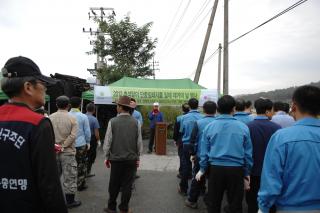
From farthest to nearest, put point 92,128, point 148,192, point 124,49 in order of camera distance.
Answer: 1. point 124,49
2. point 92,128
3. point 148,192

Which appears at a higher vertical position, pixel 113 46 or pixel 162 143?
pixel 113 46

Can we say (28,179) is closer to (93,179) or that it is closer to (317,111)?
(317,111)

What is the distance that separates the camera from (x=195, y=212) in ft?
21.1

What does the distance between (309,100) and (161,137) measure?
34.5ft

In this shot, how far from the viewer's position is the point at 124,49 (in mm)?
24156

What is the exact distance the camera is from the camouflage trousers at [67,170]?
20.8ft

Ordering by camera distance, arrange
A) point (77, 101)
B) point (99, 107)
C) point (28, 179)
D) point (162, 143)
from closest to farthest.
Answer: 1. point (28, 179)
2. point (77, 101)
3. point (162, 143)
4. point (99, 107)

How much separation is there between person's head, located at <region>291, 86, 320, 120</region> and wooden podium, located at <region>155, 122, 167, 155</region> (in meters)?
10.2

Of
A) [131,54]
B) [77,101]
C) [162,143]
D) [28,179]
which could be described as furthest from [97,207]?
[131,54]

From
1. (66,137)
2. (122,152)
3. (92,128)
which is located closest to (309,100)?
(122,152)

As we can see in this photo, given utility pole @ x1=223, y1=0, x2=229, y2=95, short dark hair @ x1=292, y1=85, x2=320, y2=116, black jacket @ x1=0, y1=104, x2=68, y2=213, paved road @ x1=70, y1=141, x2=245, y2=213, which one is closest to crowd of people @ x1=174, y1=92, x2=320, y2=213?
short dark hair @ x1=292, y1=85, x2=320, y2=116

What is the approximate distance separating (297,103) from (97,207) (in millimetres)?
4724

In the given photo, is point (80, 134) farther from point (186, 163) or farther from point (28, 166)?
point (28, 166)

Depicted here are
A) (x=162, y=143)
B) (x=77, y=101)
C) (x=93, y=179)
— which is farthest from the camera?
(x=162, y=143)
